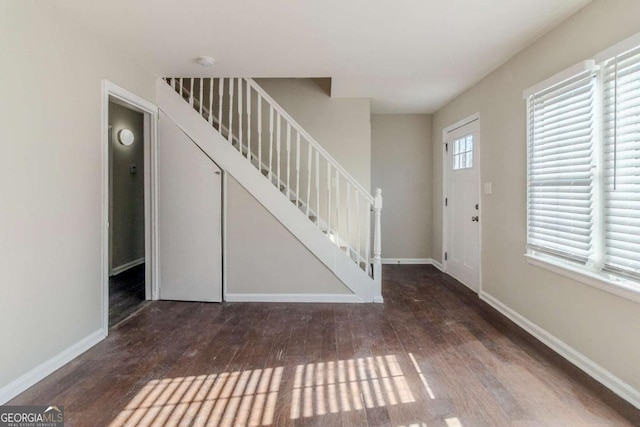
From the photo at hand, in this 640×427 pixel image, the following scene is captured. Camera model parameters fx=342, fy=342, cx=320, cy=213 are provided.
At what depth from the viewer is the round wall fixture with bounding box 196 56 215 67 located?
3025 mm

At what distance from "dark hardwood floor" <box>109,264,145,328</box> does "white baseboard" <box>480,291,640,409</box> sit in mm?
3466

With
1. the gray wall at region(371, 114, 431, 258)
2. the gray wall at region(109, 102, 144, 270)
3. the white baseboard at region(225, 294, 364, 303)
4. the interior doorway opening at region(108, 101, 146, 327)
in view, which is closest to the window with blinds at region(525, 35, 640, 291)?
the white baseboard at region(225, 294, 364, 303)

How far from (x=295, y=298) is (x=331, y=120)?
7.56 feet

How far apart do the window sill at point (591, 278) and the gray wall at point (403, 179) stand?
263 cm

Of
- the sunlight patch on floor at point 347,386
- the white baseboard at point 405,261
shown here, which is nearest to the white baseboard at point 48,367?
the sunlight patch on floor at point 347,386

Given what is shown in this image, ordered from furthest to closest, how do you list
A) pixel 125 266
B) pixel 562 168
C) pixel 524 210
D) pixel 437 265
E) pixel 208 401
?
pixel 437 265, pixel 125 266, pixel 524 210, pixel 562 168, pixel 208 401

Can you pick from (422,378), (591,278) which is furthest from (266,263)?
(591,278)

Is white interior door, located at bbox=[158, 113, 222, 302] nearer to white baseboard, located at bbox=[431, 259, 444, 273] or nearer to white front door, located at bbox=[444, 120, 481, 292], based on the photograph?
white front door, located at bbox=[444, 120, 481, 292]

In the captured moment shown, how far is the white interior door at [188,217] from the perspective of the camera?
139 inches

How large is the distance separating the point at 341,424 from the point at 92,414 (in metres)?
1.26

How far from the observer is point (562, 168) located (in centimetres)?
241

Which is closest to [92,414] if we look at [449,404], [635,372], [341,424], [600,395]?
[341,424]

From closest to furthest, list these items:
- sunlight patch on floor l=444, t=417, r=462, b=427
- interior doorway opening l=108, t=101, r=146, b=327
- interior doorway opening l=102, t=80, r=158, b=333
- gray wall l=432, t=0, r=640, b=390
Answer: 1. sunlight patch on floor l=444, t=417, r=462, b=427
2. gray wall l=432, t=0, r=640, b=390
3. interior doorway opening l=102, t=80, r=158, b=333
4. interior doorway opening l=108, t=101, r=146, b=327

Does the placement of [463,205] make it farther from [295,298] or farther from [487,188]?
[295,298]
